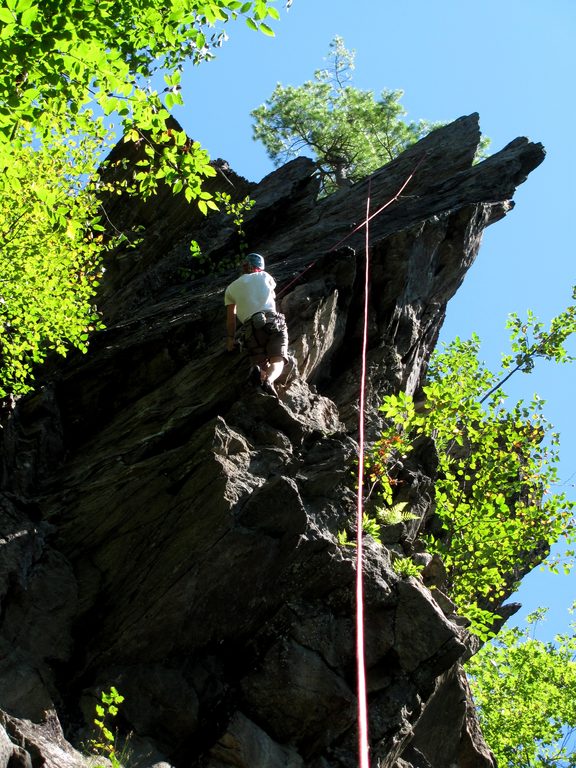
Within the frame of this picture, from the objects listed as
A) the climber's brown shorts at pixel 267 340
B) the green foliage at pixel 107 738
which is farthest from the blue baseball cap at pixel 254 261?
the green foliage at pixel 107 738

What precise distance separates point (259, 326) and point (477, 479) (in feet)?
27.8

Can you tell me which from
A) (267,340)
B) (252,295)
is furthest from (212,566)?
(252,295)

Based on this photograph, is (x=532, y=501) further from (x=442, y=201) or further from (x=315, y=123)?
(x=315, y=123)

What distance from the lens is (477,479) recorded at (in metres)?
18.6

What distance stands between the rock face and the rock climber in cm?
40

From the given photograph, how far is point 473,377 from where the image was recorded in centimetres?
1973

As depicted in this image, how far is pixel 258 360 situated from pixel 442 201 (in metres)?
9.04

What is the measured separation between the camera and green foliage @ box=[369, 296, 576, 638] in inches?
605

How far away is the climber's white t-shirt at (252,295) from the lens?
12.7 m

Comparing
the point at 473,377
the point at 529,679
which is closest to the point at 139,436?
the point at 473,377

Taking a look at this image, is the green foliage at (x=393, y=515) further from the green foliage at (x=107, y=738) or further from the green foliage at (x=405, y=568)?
the green foliage at (x=107, y=738)

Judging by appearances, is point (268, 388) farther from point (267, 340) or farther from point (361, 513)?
point (361, 513)

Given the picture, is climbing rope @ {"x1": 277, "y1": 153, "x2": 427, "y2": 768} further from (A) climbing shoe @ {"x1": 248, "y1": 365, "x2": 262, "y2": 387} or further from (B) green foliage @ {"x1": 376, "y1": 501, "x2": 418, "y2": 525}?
(A) climbing shoe @ {"x1": 248, "y1": 365, "x2": 262, "y2": 387}

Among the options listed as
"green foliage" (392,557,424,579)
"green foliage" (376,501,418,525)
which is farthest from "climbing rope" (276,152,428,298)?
"green foliage" (392,557,424,579)
